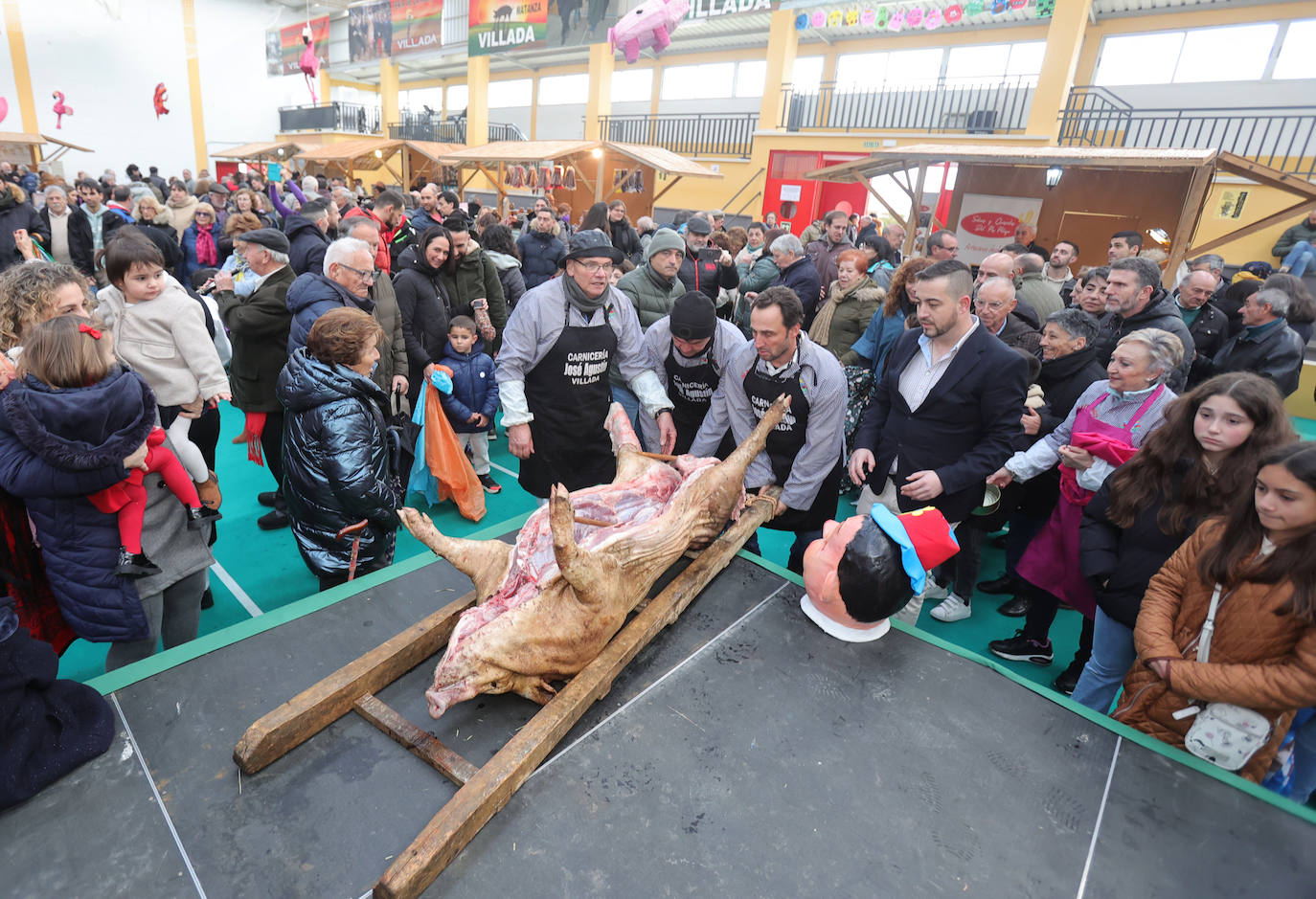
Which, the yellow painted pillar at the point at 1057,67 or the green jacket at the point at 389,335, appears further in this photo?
the yellow painted pillar at the point at 1057,67

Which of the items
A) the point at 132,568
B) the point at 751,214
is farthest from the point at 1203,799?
the point at 751,214

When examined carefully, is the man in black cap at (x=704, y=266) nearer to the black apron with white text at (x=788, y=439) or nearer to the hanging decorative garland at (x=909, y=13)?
the black apron with white text at (x=788, y=439)

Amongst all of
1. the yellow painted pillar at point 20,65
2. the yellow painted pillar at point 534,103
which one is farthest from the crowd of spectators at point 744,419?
the yellow painted pillar at point 20,65

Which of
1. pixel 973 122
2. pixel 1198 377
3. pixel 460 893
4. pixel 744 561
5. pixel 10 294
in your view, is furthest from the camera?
pixel 973 122

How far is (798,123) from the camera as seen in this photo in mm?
16641

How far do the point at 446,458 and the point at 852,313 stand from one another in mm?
3184

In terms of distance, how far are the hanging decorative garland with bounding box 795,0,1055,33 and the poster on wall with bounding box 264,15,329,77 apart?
1806 cm

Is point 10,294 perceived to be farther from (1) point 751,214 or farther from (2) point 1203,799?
(1) point 751,214

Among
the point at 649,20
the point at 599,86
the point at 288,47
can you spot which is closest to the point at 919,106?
the point at 649,20

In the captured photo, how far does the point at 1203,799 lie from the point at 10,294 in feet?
14.1

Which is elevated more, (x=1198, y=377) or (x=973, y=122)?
(x=973, y=122)

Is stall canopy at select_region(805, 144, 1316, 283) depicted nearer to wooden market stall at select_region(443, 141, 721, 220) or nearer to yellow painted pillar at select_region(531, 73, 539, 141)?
wooden market stall at select_region(443, 141, 721, 220)

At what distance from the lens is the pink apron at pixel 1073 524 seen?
2811 mm

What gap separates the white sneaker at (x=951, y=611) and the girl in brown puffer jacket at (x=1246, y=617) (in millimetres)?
1576
